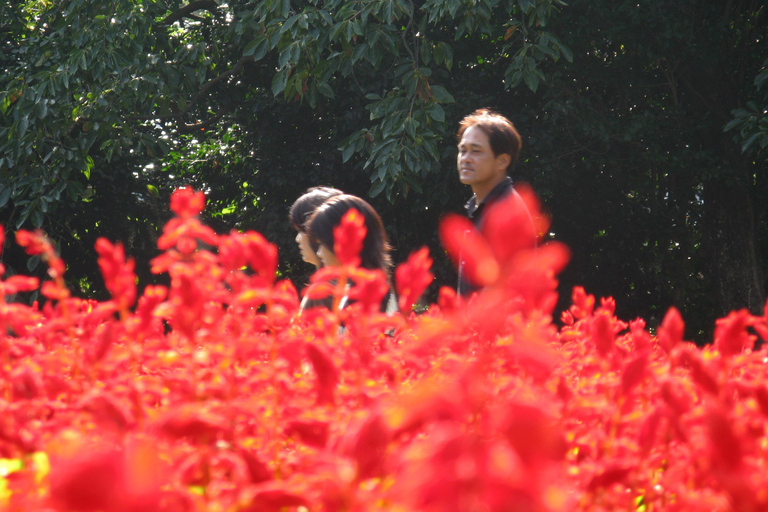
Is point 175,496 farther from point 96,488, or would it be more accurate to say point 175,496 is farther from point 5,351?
point 5,351

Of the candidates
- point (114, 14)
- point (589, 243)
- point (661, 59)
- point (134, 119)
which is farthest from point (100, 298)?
point (661, 59)

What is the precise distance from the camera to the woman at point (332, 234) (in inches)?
129

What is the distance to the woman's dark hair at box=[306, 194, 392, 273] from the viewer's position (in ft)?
10.8

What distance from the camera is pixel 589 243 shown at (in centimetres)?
1032

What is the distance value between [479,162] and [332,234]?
28.7 inches

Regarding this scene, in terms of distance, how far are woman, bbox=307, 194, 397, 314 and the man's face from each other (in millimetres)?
448

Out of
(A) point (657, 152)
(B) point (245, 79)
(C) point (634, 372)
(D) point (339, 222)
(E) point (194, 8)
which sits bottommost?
(C) point (634, 372)

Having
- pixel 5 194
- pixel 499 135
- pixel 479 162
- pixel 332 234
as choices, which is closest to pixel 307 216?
pixel 332 234

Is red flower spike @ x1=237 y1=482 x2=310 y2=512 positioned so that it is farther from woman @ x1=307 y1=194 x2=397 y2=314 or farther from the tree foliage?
the tree foliage

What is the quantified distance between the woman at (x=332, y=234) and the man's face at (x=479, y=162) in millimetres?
448

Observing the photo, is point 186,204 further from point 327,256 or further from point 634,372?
point 327,256

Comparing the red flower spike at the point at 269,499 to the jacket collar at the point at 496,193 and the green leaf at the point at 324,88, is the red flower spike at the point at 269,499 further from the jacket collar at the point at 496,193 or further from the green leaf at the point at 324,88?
the green leaf at the point at 324,88

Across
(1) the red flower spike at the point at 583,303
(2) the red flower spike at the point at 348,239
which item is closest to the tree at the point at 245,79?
(1) the red flower spike at the point at 583,303

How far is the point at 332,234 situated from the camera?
10.8 ft
